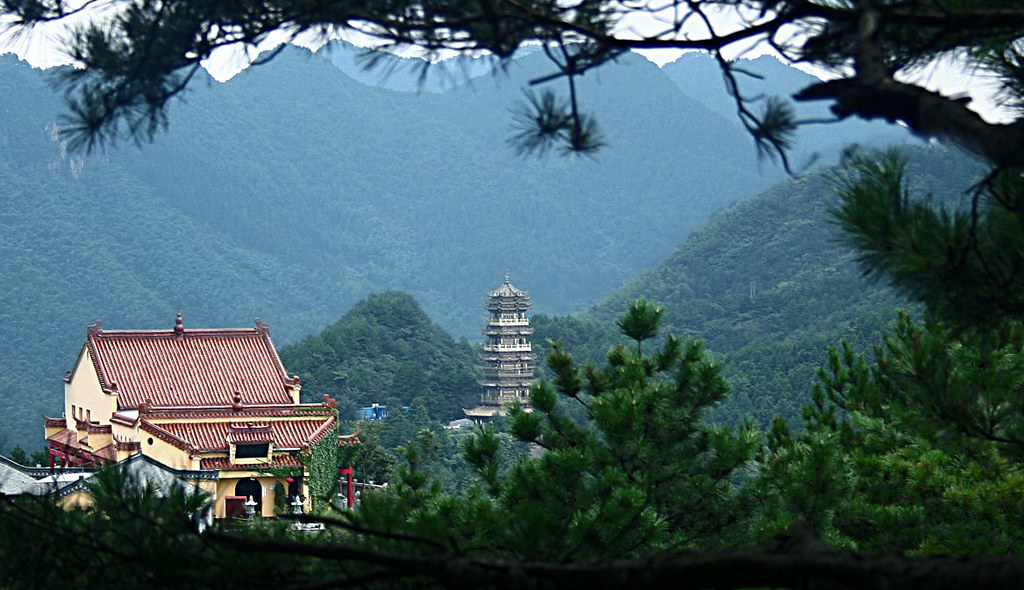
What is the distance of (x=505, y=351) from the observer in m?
50.1

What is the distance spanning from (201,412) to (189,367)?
2689mm

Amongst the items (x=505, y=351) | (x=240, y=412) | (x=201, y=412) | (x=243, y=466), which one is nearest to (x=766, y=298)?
(x=505, y=351)

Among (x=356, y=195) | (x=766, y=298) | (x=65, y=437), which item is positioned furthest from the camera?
(x=356, y=195)

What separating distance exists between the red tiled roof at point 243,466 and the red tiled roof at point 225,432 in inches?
9.4

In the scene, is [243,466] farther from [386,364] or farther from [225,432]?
[386,364]

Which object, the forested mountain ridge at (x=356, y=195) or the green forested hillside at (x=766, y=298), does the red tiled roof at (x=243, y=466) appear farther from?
the forested mountain ridge at (x=356, y=195)

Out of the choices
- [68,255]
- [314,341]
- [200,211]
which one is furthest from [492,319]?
[200,211]

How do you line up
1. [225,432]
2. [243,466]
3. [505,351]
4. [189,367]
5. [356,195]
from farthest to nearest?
1. [356,195]
2. [505,351]
3. [189,367]
4. [225,432]
5. [243,466]

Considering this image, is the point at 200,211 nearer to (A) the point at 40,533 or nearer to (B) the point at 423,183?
(B) the point at 423,183

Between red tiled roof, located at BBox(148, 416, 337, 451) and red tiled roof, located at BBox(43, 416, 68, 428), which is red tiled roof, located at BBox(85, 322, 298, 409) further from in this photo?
red tiled roof, located at BBox(43, 416, 68, 428)

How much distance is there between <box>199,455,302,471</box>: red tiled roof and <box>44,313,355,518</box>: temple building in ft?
0.05

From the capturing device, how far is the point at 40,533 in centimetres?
295

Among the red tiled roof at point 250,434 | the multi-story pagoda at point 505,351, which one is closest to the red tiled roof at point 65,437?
the red tiled roof at point 250,434

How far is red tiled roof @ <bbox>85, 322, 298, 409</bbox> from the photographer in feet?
77.8
